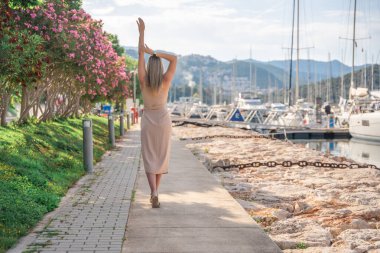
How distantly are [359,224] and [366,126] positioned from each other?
32.4 metres

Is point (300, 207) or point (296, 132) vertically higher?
Result: point (300, 207)

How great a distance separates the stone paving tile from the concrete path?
0.17 metres

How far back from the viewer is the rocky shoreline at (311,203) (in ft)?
23.3

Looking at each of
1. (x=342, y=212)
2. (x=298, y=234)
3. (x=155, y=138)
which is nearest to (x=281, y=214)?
(x=342, y=212)

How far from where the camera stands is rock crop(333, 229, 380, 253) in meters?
6.71

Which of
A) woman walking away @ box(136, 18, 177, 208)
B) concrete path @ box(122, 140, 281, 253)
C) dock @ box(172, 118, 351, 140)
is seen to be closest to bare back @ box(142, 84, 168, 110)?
woman walking away @ box(136, 18, 177, 208)

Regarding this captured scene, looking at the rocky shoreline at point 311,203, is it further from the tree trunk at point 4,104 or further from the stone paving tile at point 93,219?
the tree trunk at point 4,104

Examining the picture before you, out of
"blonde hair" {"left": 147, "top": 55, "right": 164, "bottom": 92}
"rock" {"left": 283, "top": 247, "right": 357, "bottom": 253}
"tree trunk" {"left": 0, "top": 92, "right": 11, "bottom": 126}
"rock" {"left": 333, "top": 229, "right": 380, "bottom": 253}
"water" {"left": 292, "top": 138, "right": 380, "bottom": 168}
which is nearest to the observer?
"rock" {"left": 283, "top": 247, "right": 357, "bottom": 253}

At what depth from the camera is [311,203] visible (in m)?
9.95

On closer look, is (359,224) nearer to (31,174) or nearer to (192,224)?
(192,224)

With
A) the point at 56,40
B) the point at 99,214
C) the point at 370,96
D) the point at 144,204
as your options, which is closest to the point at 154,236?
the point at 99,214

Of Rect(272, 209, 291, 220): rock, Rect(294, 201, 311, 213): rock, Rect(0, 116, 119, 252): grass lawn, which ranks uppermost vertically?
Rect(0, 116, 119, 252): grass lawn

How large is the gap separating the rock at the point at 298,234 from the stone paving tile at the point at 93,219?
184 cm

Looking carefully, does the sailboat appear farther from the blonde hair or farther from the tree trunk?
the blonde hair
